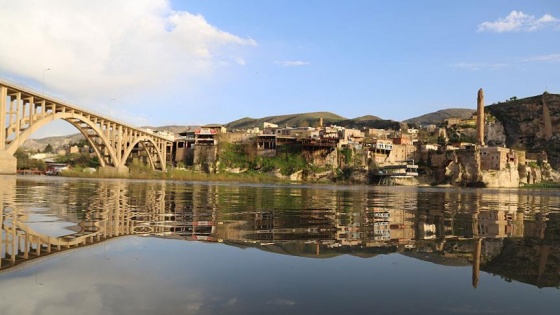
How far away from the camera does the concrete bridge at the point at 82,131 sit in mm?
55875

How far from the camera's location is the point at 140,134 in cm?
10625

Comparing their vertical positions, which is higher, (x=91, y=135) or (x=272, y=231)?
(x=91, y=135)

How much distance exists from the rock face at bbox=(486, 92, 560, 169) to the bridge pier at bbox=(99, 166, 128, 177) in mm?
139974

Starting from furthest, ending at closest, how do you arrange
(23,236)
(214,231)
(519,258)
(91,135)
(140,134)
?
(140,134), (91,135), (214,231), (23,236), (519,258)

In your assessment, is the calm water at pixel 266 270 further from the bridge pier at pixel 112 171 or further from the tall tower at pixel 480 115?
the tall tower at pixel 480 115

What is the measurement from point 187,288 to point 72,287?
4.59ft

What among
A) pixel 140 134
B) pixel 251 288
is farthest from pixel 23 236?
pixel 140 134

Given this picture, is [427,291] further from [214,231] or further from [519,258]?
[214,231]

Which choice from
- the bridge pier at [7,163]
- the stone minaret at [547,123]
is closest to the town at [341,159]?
the stone minaret at [547,123]

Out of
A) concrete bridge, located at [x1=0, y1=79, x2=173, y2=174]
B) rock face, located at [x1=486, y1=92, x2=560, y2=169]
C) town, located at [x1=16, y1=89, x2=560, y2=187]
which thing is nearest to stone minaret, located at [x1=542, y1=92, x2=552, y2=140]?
rock face, located at [x1=486, y1=92, x2=560, y2=169]

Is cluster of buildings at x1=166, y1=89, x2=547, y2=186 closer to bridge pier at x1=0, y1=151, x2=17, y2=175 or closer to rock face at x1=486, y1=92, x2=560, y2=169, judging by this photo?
rock face at x1=486, y1=92, x2=560, y2=169

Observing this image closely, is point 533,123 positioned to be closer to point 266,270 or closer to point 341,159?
point 341,159

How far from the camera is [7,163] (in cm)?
5281

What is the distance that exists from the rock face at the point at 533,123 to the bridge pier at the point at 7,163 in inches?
6242
